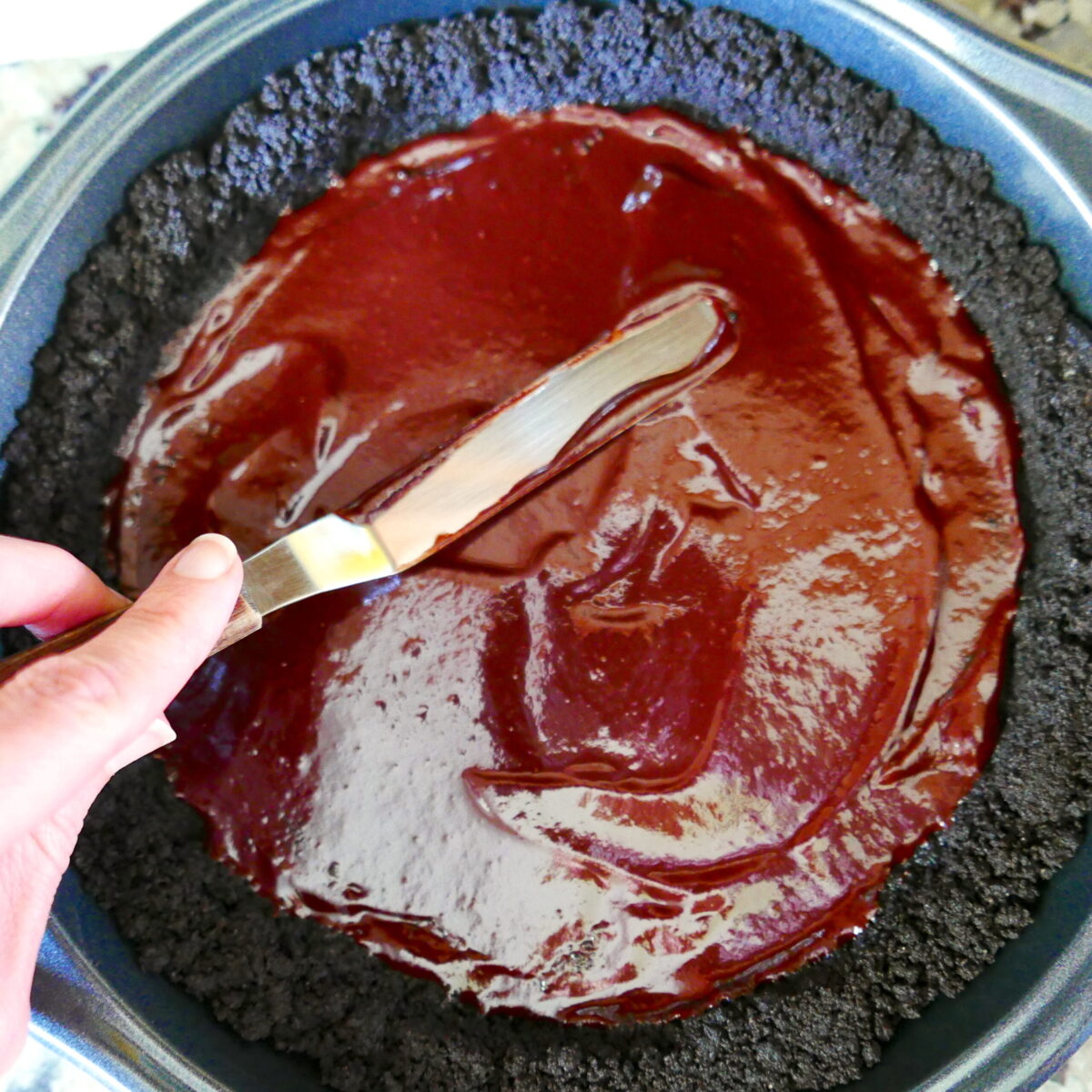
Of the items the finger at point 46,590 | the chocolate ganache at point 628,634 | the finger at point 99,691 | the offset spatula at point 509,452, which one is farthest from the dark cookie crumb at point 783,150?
the finger at point 99,691

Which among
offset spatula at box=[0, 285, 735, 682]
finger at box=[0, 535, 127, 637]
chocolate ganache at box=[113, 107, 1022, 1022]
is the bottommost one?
chocolate ganache at box=[113, 107, 1022, 1022]

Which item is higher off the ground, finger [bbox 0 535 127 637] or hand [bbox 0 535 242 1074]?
finger [bbox 0 535 127 637]

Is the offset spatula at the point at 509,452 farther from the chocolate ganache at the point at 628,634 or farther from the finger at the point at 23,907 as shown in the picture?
the finger at the point at 23,907

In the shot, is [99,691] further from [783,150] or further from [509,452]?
[783,150]

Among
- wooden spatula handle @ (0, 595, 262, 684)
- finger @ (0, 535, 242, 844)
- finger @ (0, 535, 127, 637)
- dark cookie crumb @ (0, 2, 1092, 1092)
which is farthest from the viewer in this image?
dark cookie crumb @ (0, 2, 1092, 1092)

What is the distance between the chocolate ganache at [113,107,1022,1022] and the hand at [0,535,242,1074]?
23cm

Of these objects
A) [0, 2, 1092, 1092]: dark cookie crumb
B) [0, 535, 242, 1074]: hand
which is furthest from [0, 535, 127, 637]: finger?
A: [0, 2, 1092, 1092]: dark cookie crumb

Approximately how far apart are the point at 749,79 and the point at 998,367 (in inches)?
19.3

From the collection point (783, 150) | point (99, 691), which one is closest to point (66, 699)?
point (99, 691)

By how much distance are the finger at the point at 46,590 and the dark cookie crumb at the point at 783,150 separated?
179 millimetres

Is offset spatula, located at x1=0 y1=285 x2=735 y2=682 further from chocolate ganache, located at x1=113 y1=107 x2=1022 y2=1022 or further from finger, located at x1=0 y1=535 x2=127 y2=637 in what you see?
finger, located at x1=0 y1=535 x2=127 y2=637

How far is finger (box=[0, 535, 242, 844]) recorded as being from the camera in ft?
2.57

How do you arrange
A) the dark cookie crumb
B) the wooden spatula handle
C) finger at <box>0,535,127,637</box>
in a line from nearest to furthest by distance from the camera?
the wooden spatula handle → finger at <box>0,535,127,637</box> → the dark cookie crumb

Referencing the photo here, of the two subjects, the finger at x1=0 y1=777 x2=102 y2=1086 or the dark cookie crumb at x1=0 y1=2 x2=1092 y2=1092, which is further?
the dark cookie crumb at x1=0 y1=2 x2=1092 y2=1092
